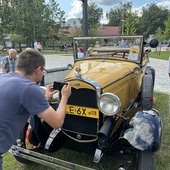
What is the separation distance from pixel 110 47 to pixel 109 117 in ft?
8.06

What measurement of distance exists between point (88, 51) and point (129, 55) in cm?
110

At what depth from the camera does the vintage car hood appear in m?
3.25

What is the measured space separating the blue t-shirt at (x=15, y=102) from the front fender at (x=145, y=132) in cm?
128

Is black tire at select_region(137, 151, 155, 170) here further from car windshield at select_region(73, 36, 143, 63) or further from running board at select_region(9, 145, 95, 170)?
car windshield at select_region(73, 36, 143, 63)

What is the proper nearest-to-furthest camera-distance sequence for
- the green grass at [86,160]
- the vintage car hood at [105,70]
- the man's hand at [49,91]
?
1. the man's hand at [49,91]
2. the vintage car hood at [105,70]
3. the green grass at [86,160]

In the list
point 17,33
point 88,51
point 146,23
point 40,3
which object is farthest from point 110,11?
point 88,51

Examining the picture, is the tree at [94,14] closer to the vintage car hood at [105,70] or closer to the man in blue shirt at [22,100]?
the vintage car hood at [105,70]

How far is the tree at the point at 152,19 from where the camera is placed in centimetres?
6378

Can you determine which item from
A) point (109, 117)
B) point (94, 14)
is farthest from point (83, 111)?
point (94, 14)

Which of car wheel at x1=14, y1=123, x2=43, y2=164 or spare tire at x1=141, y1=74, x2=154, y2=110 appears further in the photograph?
car wheel at x1=14, y1=123, x2=43, y2=164

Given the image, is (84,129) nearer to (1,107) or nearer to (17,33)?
(1,107)

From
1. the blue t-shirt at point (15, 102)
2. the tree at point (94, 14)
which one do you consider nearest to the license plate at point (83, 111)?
the blue t-shirt at point (15, 102)

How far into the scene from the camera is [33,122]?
3334 millimetres

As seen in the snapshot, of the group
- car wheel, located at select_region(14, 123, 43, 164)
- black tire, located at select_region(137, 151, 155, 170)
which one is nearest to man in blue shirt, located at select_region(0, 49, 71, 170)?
black tire, located at select_region(137, 151, 155, 170)
